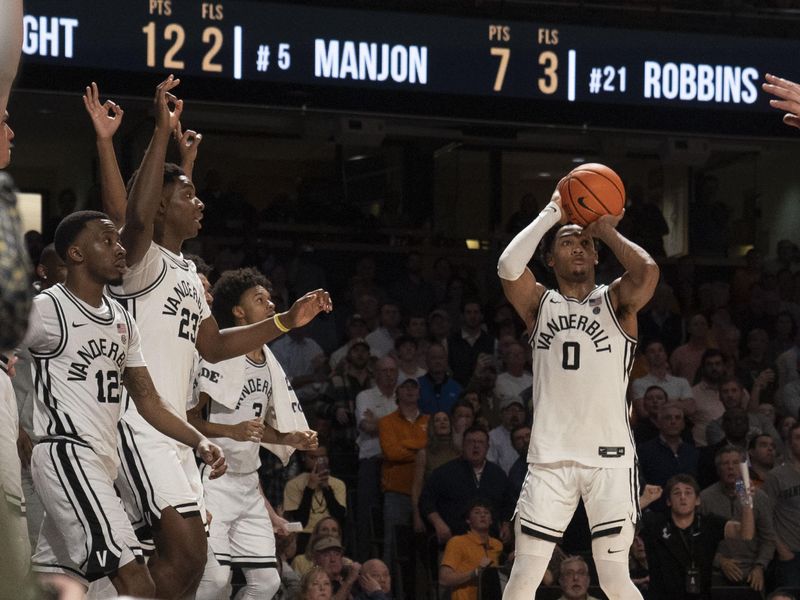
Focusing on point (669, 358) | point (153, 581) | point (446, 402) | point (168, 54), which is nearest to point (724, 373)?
point (669, 358)

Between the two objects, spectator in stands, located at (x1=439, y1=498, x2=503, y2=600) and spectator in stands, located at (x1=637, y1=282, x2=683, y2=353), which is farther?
spectator in stands, located at (x1=637, y1=282, x2=683, y2=353)

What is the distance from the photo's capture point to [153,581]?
17.8 feet

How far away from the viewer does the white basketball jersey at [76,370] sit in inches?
209

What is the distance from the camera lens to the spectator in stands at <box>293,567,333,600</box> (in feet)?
27.8

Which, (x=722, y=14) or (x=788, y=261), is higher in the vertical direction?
(x=722, y=14)

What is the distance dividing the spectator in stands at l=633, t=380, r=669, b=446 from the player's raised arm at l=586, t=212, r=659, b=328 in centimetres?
471

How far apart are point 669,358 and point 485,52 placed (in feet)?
12.9

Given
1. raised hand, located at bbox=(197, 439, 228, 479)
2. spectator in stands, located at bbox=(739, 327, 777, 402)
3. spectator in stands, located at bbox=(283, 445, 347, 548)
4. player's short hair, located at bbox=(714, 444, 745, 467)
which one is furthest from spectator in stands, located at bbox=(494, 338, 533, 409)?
raised hand, located at bbox=(197, 439, 228, 479)

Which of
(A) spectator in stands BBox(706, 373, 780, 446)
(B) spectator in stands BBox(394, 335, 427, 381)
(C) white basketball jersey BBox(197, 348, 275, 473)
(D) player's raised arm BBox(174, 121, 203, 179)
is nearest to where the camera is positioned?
(D) player's raised arm BBox(174, 121, 203, 179)

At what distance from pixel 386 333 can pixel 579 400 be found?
590 centimetres

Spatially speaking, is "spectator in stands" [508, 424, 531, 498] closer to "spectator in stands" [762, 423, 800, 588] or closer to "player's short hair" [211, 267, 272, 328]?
"spectator in stands" [762, 423, 800, 588]

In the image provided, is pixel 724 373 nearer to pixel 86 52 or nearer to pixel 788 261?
pixel 788 261

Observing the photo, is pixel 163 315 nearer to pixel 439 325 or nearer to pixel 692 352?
pixel 439 325

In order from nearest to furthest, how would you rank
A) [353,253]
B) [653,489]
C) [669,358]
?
[653,489]
[669,358]
[353,253]
